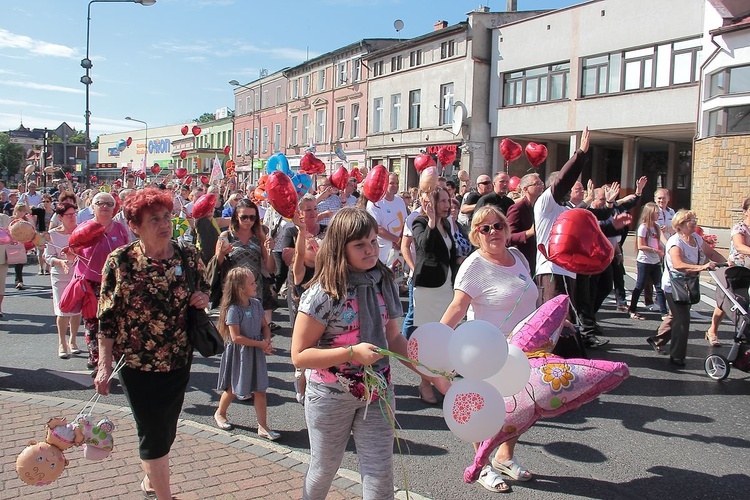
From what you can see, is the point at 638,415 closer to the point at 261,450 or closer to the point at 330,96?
the point at 261,450

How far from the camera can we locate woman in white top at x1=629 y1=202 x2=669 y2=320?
9.42 meters

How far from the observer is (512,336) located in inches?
152

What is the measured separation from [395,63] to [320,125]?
31.9 feet

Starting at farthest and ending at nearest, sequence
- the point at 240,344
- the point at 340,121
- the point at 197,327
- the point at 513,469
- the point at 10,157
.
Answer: the point at 10,157 → the point at 340,121 → the point at 240,344 → the point at 513,469 → the point at 197,327

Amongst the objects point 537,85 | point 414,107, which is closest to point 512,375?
point 537,85

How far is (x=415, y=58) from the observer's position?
105 ft

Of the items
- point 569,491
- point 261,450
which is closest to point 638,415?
point 569,491

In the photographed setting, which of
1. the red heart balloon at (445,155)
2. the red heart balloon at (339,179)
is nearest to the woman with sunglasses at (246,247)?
the red heart balloon at (339,179)

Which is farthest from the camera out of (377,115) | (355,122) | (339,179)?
(355,122)

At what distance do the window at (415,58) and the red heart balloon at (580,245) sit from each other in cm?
2851

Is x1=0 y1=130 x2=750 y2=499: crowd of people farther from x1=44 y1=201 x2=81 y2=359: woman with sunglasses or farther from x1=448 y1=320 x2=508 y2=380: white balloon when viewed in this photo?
x1=448 y1=320 x2=508 y2=380: white balloon

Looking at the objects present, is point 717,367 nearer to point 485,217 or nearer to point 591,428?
point 591,428

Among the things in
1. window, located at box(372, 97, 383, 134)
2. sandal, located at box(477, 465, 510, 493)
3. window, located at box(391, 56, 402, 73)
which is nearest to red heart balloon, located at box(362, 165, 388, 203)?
sandal, located at box(477, 465, 510, 493)

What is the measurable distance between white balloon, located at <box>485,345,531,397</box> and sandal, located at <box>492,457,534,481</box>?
1063mm
